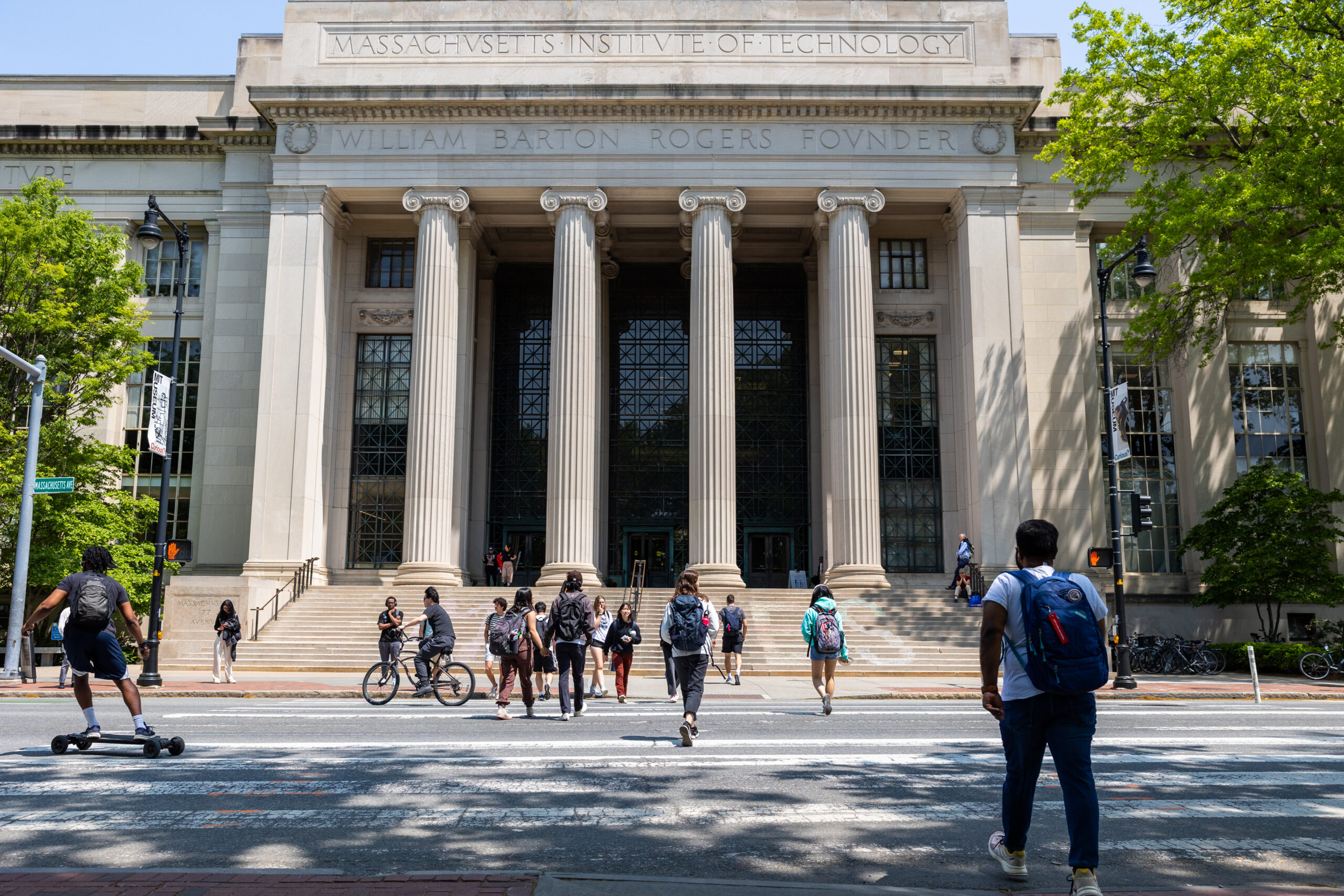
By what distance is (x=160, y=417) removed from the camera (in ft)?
79.0

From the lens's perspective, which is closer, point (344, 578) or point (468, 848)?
point (468, 848)

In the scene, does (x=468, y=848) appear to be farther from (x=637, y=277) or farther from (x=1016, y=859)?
(x=637, y=277)

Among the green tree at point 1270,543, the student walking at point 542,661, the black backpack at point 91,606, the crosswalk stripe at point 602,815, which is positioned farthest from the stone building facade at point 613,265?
the crosswalk stripe at point 602,815

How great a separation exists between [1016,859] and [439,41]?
35.1 m

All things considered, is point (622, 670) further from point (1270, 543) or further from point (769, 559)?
point (769, 559)

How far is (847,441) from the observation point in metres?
32.7

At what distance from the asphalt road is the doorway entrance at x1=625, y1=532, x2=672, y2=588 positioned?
27040 millimetres

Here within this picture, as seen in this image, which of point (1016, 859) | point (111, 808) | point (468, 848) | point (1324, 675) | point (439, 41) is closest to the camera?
point (1016, 859)

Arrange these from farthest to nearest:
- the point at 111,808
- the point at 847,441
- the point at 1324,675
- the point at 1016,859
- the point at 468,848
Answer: the point at 847,441 → the point at 1324,675 → the point at 111,808 → the point at 468,848 → the point at 1016,859

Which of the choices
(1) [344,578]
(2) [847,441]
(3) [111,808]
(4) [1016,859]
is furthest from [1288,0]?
(1) [344,578]

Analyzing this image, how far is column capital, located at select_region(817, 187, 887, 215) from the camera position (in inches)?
1341

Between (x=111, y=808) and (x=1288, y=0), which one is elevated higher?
(x=1288, y=0)

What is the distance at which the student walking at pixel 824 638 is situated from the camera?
1543 centimetres

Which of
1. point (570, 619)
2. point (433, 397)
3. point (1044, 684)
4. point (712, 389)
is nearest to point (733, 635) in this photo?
point (570, 619)
